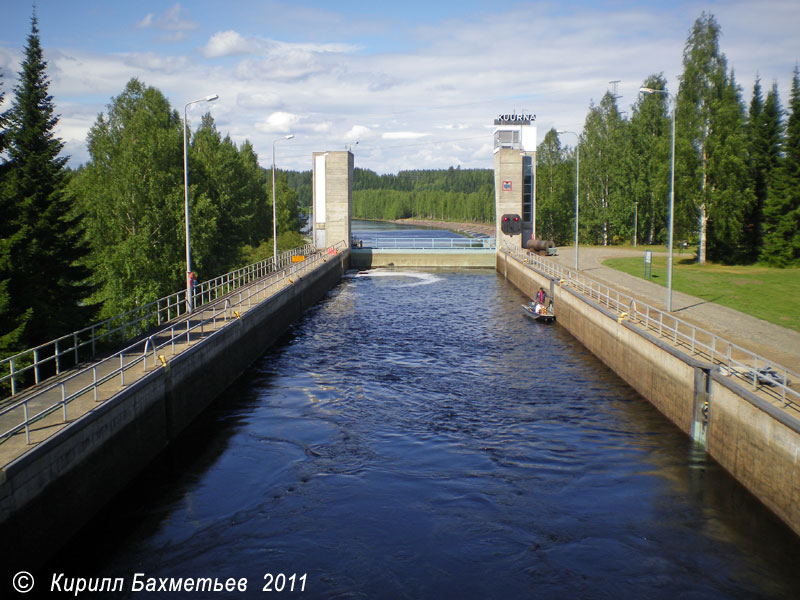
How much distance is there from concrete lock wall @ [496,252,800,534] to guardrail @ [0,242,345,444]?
49.1 ft

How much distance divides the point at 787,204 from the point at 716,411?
35.1 m

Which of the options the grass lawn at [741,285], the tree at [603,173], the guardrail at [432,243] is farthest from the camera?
the tree at [603,173]

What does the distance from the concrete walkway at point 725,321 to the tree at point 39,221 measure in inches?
975

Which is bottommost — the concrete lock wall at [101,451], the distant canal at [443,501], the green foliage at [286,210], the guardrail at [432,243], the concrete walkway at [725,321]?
the distant canal at [443,501]

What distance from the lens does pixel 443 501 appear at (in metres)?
16.8

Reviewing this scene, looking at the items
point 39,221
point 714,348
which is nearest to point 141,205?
point 39,221

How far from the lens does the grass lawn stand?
99.6 feet

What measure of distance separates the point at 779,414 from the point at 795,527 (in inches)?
89.8

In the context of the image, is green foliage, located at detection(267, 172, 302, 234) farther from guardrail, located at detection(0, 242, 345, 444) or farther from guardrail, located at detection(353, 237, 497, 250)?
guardrail, located at detection(0, 242, 345, 444)

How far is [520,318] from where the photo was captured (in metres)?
42.9

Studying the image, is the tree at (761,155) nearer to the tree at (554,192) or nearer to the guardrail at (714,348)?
the guardrail at (714,348)

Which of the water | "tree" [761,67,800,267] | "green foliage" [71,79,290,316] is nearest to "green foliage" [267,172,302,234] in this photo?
"green foliage" [71,79,290,316]

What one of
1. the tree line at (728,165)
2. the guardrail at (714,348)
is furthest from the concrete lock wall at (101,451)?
the tree line at (728,165)

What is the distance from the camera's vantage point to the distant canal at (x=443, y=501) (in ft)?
44.6
